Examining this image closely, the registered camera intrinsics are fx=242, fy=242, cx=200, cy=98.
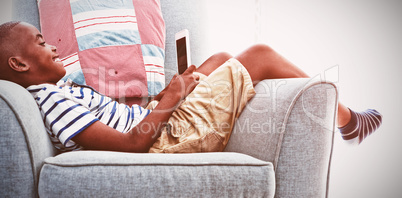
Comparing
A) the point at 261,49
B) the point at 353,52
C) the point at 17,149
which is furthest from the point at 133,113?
the point at 353,52

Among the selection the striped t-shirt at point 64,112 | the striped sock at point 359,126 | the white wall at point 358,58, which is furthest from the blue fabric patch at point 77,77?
the white wall at point 358,58

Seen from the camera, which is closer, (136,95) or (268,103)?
(268,103)

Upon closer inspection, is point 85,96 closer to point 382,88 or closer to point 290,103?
point 290,103

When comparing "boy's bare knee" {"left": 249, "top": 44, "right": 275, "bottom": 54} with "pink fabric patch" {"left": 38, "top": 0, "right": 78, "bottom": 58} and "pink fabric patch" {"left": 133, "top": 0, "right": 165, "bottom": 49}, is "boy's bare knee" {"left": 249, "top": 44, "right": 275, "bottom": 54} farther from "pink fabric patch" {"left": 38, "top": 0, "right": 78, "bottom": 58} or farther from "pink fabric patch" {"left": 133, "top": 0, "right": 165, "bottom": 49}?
"pink fabric patch" {"left": 38, "top": 0, "right": 78, "bottom": 58}

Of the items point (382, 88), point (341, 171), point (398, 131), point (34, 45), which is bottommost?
point (341, 171)

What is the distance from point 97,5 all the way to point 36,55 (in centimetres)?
45

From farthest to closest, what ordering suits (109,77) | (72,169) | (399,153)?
(399,153)
(109,77)
(72,169)

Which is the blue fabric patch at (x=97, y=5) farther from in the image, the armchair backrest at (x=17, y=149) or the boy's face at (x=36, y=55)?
the armchair backrest at (x=17, y=149)

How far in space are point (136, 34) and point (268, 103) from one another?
0.74 metres

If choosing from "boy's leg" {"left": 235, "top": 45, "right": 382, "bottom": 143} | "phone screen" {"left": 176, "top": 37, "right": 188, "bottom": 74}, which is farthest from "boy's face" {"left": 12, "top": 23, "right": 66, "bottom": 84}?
"boy's leg" {"left": 235, "top": 45, "right": 382, "bottom": 143}

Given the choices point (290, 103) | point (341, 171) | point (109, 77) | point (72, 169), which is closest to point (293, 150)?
point (290, 103)

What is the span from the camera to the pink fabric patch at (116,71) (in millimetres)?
1046

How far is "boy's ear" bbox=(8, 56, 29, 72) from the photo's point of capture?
0.72 metres

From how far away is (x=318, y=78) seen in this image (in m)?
0.60
